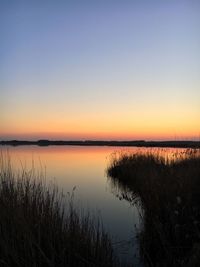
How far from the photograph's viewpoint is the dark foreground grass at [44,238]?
17.3 ft

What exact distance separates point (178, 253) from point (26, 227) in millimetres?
2145

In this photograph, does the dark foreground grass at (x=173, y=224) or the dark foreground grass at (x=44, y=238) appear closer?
the dark foreground grass at (x=44, y=238)

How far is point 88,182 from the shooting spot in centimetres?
1814

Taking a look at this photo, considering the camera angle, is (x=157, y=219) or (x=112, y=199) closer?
(x=157, y=219)

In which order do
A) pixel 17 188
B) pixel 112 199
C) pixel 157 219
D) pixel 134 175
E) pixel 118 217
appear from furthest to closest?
pixel 134 175 → pixel 112 199 → pixel 118 217 → pixel 157 219 → pixel 17 188

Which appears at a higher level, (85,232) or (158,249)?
(85,232)

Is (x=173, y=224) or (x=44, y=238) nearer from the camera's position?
(x=44, y=238)

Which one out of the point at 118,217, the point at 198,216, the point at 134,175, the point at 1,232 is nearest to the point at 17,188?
the point at 1,232

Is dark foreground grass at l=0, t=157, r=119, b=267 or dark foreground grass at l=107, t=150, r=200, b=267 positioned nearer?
dark foreground grass at l=0, t=157, r=119, b=267

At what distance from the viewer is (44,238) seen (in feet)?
18.4

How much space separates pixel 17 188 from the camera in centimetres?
684

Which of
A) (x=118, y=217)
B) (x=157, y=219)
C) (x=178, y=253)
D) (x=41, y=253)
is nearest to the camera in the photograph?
(x=41, y=253)

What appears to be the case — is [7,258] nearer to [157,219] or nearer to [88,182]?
[157,219]

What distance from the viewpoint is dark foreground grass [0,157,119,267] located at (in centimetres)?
529
